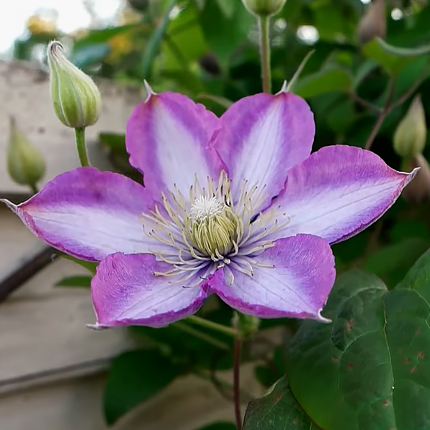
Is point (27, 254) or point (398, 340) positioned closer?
point (398, 340)

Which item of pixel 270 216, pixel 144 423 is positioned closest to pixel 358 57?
pixel 270 216

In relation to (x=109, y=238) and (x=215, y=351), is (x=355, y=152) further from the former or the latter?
Answer: (x=215, y=351)

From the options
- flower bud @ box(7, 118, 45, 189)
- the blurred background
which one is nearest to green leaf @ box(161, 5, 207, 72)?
the blurred background

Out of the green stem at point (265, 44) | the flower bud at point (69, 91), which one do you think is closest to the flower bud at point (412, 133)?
the green stem at point (265, 44)

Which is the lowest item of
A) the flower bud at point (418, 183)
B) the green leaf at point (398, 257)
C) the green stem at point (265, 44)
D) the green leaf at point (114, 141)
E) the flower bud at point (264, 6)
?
the green leaf at point (398, 257)

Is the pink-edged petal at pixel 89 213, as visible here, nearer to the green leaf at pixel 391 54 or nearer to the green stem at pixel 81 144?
the green stem at pixel 81 144

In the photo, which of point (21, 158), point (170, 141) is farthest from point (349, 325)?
point (21, 158)

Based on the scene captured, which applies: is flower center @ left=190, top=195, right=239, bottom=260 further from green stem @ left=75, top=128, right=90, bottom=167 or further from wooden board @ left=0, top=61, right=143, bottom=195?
wooden board @ left=0, top=61, right=143, bottom=195
